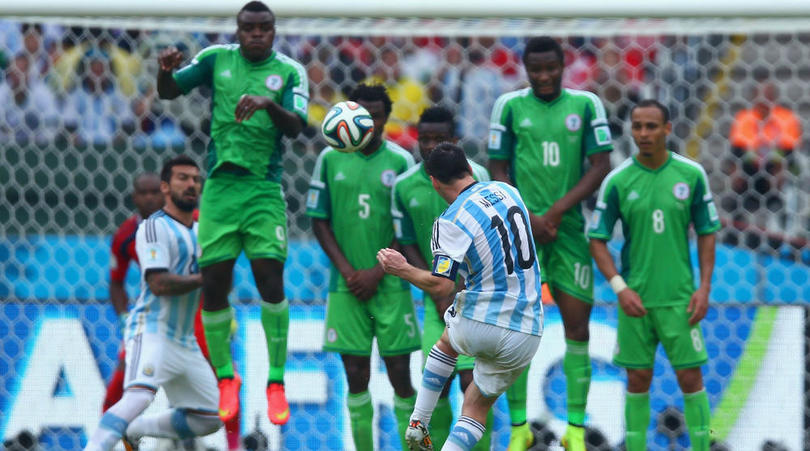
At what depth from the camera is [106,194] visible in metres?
7.37

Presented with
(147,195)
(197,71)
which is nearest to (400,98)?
(147,195)

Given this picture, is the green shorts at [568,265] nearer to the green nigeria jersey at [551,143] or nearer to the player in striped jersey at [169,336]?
the green nigeria jersey at [551,143]

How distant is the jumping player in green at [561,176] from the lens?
5.94 metres

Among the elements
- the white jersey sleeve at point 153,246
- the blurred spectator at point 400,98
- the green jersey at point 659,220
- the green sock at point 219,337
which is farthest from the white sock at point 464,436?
the blurred spectator at point 400,98

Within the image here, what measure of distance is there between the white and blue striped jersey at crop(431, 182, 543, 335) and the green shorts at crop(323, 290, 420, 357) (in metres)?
0.94

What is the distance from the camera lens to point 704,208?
19.4ft

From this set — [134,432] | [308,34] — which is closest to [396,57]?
[308,34]

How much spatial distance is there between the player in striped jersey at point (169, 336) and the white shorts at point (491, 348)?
1516 mm

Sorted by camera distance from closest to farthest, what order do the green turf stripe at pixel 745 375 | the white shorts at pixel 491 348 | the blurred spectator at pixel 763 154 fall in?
the white shorts at pixel 491 348, the green turf stripe at pixel 745 375, the blurred spectator at pixel 763 154

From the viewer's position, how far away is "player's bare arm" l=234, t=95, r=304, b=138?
216 inches

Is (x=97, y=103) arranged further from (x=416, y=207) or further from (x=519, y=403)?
(x=519, y=403)

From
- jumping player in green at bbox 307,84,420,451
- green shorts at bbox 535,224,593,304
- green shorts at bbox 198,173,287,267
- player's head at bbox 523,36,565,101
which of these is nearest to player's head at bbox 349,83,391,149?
jumping player in green at bbox 307,84,420,451

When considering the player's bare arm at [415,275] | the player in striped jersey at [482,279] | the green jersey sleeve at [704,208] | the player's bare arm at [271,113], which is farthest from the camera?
the green jersey sleeve at [704,208]

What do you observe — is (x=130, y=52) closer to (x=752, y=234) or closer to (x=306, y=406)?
(x=306, y=406)
